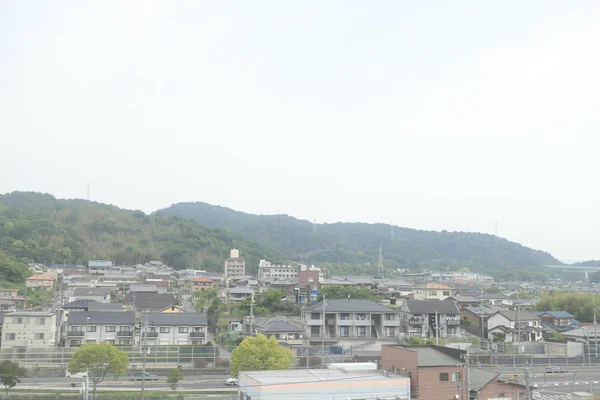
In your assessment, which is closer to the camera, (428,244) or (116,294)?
(116,294)

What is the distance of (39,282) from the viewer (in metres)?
44.3

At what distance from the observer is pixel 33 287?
43.6m

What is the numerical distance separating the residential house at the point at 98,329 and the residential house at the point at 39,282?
2116 centimetres

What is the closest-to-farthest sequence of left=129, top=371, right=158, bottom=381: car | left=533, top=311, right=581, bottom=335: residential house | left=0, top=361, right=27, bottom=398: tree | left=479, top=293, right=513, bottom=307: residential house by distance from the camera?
left=0, top=361, right=27, bottom=398: tree, left=129, top=371, right=158, bottom=381: car, left=533, top=311, right=581, bottom=335: residential house, left=479, top=293, right=513, bottom=307: residential house

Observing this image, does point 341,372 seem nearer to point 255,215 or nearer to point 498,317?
point 498,317

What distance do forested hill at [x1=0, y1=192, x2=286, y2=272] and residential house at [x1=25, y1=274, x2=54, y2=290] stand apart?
15112 millimetres

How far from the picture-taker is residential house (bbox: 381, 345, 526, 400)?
1363 cm

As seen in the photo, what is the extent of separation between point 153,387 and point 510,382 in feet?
37.6

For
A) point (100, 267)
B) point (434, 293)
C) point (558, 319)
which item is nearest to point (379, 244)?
point (100, 267)

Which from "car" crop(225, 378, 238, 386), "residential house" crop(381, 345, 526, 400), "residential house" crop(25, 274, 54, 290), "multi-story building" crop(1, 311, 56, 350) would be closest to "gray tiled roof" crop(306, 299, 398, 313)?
"car" crop(225, 378, 238, 386)

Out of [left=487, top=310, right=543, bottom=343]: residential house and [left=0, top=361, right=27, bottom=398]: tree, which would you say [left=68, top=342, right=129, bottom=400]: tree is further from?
[left=487, top=310, right=543, bottom=343]: residential house

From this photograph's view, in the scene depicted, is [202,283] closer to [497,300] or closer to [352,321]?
[352,321]

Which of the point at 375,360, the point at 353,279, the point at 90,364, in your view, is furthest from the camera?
the point at 353,279

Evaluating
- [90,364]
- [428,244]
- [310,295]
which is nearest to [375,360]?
[90,364]
